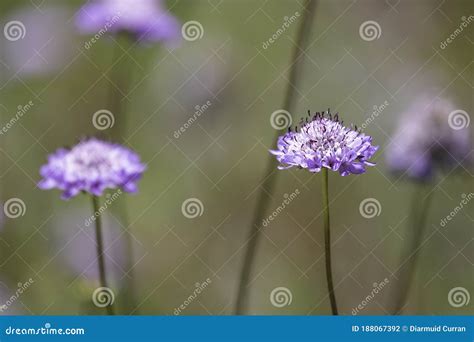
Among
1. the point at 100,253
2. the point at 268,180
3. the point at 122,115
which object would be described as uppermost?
the point at 122,115

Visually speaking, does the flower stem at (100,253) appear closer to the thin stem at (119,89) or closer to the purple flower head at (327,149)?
the thin stem at (119,89)

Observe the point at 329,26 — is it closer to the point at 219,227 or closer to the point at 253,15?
the point at 253,15

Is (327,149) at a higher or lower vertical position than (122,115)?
lower

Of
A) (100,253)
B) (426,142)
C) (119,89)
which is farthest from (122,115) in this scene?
(426,142)

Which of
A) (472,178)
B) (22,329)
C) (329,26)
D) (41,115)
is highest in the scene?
(329,26)

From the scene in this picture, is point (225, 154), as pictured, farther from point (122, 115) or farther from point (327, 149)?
point (327, 149)

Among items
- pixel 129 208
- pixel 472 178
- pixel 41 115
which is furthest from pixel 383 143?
pixel 41 115

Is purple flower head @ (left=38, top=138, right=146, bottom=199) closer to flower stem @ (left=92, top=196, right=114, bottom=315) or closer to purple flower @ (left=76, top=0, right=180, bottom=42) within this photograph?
flower stem @ (left=92, top=196, right=114, bottom=315)
